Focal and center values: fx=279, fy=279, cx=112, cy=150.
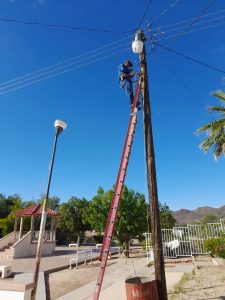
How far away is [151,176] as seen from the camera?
293 inches

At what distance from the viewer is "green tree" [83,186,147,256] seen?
68.3 ft

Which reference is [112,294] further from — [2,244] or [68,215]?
[68,215]

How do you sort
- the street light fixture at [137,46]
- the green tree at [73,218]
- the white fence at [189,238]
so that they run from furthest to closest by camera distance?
the green tree at [73,218] → the white fence at [189,238] → the street light fixture at [137,46]

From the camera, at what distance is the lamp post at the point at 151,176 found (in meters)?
6.80

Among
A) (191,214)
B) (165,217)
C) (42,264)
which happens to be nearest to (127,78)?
(42,264)

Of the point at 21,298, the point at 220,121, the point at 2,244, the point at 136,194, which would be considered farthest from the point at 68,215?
the point at 21,298

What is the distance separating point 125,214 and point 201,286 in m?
11.3

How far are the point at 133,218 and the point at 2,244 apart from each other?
1152 centimetres

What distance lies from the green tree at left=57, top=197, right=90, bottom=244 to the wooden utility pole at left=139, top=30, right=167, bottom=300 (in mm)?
28928

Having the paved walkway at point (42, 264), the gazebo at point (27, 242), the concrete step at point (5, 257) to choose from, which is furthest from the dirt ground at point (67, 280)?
the gazebo at point (27, 242)

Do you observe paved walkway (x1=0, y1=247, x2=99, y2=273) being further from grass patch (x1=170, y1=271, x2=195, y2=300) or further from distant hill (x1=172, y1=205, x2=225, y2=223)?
distant hill (x1=172, y1=205, x2=225, y2=223)

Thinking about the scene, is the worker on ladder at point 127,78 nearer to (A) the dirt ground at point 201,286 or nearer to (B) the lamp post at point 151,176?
(B) the lamp post at point 151,176

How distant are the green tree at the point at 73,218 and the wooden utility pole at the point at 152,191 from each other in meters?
28.9

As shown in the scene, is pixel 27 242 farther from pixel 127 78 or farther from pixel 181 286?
pixel 127 78
